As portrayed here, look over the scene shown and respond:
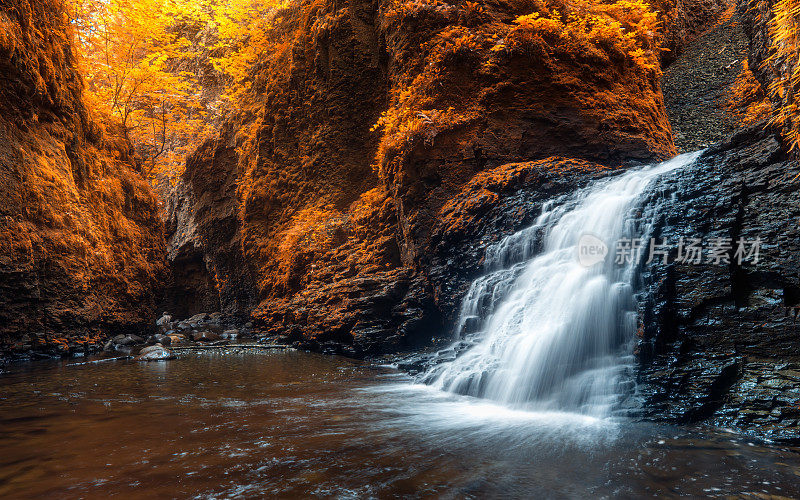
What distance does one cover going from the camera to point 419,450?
10.5 ft

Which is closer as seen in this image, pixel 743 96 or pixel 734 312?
pixel 734 312

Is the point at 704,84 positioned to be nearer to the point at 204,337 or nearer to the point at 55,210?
the point at 204,337

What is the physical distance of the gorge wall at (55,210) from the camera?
779 cm

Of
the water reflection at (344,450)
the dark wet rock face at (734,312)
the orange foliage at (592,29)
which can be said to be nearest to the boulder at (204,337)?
the water reflection at (344,450)

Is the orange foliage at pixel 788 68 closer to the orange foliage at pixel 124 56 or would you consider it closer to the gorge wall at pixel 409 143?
the gorge wall at pixel 409 143

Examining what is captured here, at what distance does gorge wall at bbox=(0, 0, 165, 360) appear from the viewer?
7.79m

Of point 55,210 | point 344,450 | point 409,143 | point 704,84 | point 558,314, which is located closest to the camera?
point 344,450

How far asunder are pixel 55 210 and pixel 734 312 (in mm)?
11038

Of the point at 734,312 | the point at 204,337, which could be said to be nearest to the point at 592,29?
the point at 734,312

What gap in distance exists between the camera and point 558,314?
204 inches

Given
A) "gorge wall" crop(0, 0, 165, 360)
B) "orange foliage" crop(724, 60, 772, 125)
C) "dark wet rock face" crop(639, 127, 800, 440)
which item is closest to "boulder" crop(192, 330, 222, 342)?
"gorge wall" crop(0, 0, 165, 360)

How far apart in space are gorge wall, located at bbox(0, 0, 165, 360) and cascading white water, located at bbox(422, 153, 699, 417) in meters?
7.42

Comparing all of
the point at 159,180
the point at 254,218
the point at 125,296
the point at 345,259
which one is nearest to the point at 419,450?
the point at 345,259

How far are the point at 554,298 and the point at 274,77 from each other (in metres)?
10.9
